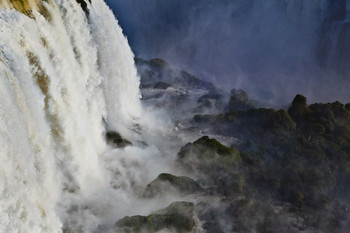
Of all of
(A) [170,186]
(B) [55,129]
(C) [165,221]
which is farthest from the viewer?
(A) [170,186]

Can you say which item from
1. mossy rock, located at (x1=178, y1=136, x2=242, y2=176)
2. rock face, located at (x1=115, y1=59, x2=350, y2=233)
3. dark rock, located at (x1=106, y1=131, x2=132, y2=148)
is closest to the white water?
dark rock, located at (x1=106, y1=131, x2=132, y2=148)

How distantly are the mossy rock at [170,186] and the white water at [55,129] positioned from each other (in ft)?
3.16

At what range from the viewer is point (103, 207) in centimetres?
956

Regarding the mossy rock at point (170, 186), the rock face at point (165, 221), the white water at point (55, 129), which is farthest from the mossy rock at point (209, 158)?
the rock face at point (165, 221)

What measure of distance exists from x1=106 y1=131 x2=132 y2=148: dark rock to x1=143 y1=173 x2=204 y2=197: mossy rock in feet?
11.5

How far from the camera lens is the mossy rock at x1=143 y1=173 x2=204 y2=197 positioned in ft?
34.3

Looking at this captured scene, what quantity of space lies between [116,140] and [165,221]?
A: 5635mm

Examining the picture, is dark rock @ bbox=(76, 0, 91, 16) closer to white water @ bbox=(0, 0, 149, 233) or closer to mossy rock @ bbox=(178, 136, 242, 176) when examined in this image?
white water @ bbox=(0, 0, 149, 233)

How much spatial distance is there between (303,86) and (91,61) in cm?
2756

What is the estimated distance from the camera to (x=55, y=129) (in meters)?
9.82

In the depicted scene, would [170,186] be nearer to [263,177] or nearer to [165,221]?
[165,221]

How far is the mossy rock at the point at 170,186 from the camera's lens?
10.5 meters

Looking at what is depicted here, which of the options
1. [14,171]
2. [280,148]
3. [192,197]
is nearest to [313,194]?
[280,148]

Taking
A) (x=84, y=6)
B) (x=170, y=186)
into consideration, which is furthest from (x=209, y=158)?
(x=84, y=6)
